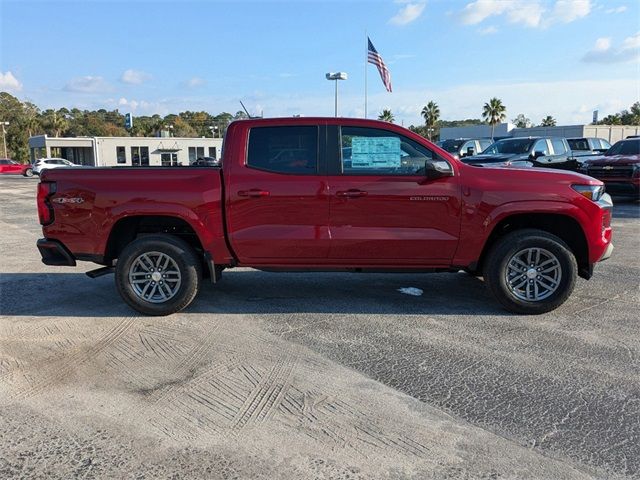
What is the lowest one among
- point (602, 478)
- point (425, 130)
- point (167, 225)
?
point (602, 478)

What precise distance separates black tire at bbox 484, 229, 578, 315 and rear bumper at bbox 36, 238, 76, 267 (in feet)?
14.1

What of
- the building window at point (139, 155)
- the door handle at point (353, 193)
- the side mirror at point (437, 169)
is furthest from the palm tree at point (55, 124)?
the side mirror at point (437, 169)

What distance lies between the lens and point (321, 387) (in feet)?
12.8

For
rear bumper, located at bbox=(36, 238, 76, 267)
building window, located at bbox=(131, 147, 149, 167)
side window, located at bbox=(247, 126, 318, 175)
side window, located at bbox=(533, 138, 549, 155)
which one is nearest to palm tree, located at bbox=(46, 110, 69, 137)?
building window, located at bbox=(131, 147, 149, 167)

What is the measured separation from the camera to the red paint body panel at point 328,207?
532 centimetres

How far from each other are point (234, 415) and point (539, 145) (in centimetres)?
1572

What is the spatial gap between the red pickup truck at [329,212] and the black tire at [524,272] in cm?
1

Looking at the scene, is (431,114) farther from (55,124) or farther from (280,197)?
(280,197)

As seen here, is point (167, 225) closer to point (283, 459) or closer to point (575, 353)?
point (283, 459)

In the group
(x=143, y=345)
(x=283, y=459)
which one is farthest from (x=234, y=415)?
(x=143, y=345)

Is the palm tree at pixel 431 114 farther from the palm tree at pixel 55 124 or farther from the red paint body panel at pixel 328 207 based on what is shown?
the red paint body panel at pixel 328 207

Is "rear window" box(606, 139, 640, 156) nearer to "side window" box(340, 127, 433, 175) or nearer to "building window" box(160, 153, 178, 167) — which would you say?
"side window" box(340, 127, 433, 175)

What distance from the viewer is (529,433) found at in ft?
10.8

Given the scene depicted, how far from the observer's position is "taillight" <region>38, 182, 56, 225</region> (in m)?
5.45
